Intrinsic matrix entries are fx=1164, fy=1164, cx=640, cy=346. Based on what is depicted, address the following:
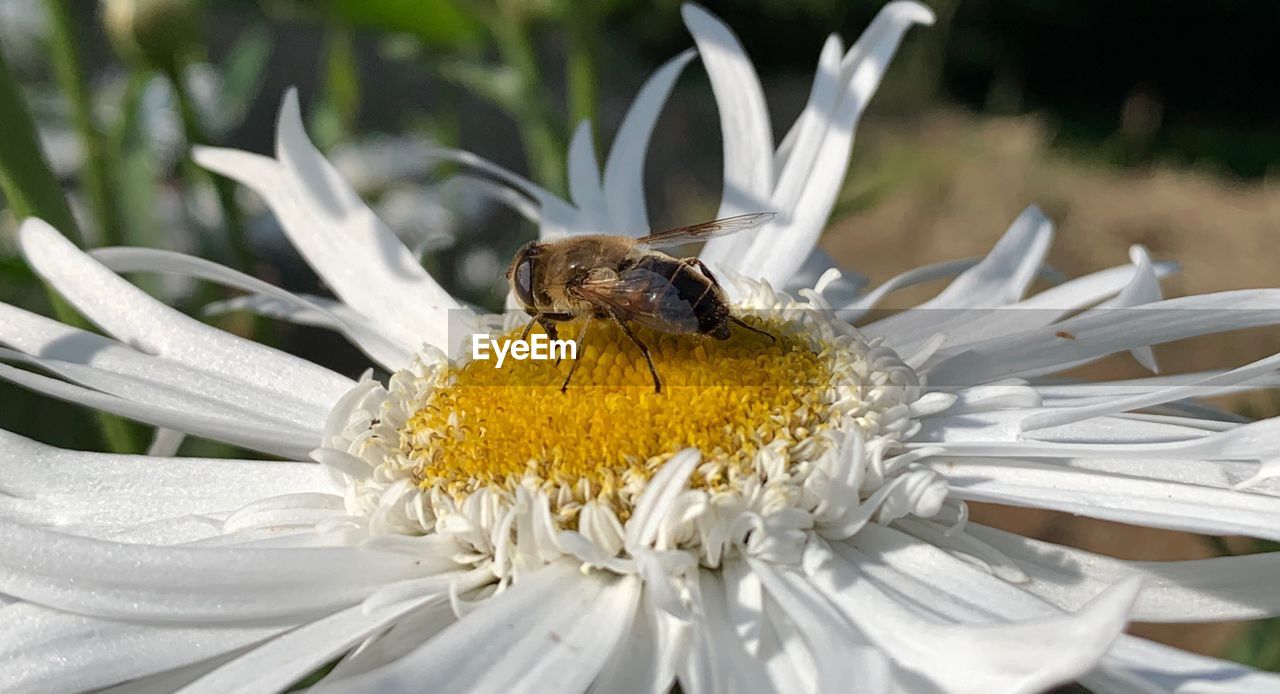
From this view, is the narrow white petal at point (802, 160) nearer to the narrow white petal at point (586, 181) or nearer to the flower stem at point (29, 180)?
the narrow white petal at point (586, 181)

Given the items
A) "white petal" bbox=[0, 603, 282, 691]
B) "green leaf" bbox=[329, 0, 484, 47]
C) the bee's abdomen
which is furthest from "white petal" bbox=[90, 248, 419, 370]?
"green leaf" bbox=[329, 0, 484, 47]

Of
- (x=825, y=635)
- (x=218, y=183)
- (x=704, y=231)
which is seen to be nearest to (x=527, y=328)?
(x=704, y=231)

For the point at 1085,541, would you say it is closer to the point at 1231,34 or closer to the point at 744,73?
the point at 744,73

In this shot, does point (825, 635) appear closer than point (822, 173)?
Yes

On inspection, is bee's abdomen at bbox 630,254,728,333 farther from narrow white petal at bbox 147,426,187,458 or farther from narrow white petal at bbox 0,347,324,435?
narrow white petal at bbox 147,426,187,458

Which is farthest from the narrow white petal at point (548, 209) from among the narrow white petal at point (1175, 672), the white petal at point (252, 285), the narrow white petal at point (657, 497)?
the narrow white petal at point (1175, 672)

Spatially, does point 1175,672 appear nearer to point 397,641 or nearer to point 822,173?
point 397,641
